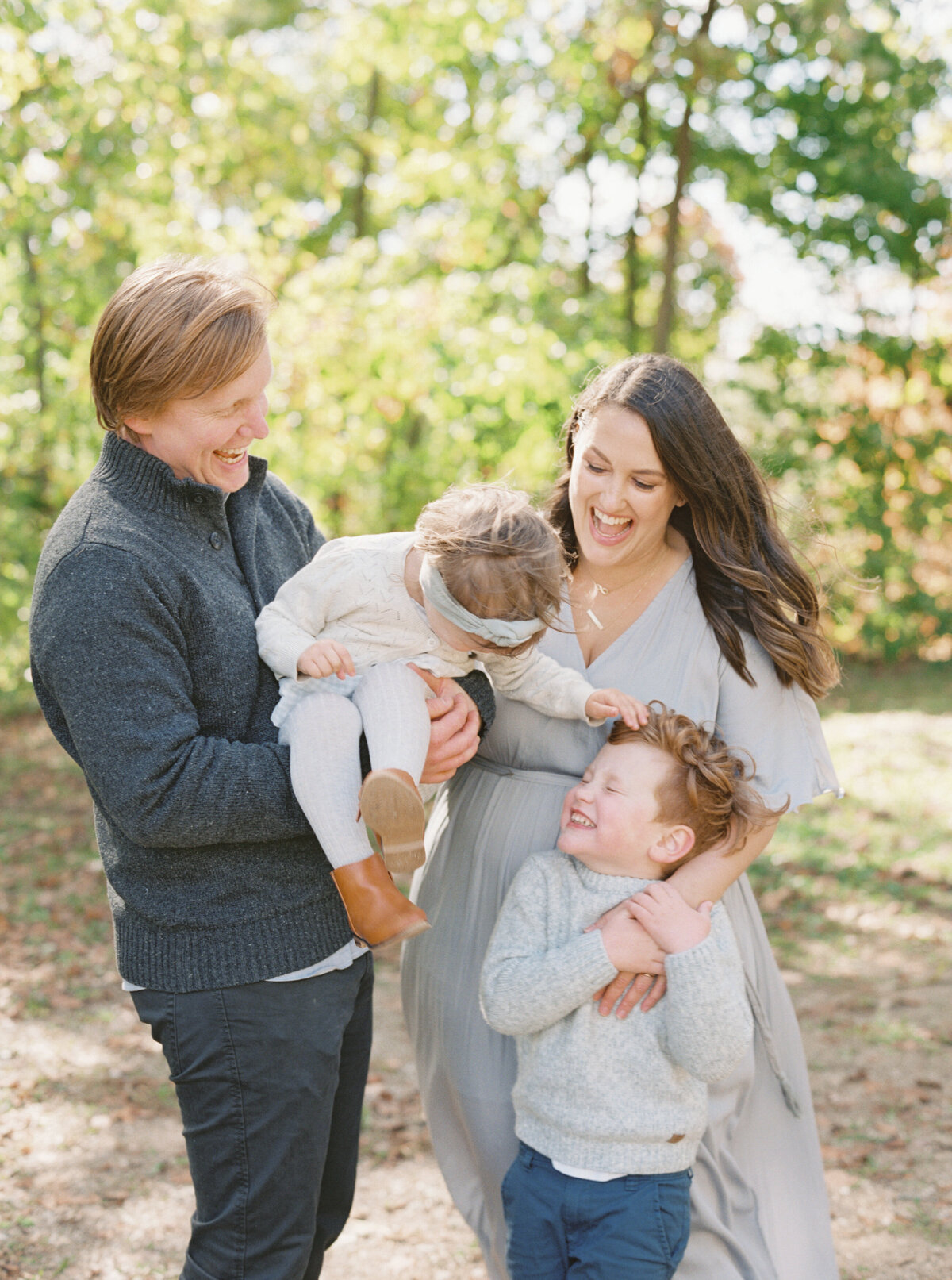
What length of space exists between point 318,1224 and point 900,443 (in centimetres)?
1100

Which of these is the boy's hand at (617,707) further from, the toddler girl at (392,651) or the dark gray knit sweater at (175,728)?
the dark gray knit sweater at (175,728)

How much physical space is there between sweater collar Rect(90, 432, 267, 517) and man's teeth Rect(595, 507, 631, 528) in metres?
0.88

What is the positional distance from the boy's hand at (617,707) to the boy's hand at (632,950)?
400 mm

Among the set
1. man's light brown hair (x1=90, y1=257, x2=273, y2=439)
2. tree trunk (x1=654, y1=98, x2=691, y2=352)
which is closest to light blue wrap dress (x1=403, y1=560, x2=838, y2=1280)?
man's light brown hair (x1=90, y1=257, x2=273, y2=439)

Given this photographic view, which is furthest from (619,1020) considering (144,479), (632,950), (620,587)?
(144,479)

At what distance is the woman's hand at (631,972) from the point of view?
6.70 feet

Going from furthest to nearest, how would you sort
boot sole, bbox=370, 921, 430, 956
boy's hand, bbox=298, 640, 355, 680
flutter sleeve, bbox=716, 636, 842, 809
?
flutter sleeve, bbox=716, 636, 842, 809, boy's hand, bbox=298, 640, 355, 680, boot sole, bbox=370, 921, 430, 956

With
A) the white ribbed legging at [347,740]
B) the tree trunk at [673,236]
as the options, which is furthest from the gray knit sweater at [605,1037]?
the tree trunk at [673,236]

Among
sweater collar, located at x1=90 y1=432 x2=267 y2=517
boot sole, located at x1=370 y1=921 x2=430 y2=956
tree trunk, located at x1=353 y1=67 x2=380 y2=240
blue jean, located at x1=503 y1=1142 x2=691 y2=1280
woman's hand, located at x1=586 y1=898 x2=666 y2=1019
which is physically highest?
tree trunk, located at x1=353 y1=67 x2=380 y2=240

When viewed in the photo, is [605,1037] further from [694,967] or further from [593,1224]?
[593,1224]

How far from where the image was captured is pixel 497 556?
2.03 m

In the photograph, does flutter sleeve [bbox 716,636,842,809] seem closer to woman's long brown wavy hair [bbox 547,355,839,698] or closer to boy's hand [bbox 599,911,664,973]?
woman's long brown wavy hair [bbox 547,355,839,698]

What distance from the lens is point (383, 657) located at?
7.14 feet

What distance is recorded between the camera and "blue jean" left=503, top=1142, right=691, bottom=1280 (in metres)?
2.01
